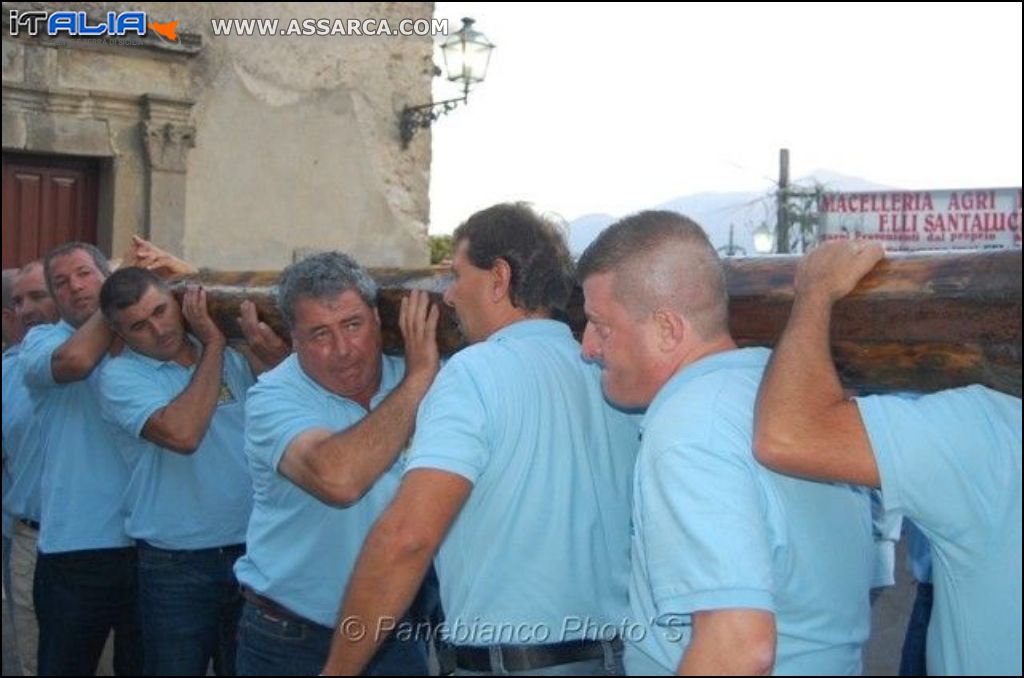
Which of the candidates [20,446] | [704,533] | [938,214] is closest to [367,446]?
[704,533]

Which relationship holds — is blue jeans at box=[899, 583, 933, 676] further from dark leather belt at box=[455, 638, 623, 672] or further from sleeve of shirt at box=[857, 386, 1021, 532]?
sleeve of shirt at box=[857, 386, 1021, 532]

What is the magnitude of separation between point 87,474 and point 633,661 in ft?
9.28

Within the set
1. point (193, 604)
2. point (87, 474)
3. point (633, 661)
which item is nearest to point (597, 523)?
point (633, 661)

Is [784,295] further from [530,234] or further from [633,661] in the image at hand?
[633,661]

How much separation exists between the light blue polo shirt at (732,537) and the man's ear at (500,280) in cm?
73

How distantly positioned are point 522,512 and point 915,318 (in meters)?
0.91

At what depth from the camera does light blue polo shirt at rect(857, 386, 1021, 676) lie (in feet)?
6.64

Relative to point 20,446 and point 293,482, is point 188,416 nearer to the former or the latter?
point 293,482

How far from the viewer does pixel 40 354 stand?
455 cm

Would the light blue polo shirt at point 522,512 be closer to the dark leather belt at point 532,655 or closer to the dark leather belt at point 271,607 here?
the dark leather belt at point 532,655

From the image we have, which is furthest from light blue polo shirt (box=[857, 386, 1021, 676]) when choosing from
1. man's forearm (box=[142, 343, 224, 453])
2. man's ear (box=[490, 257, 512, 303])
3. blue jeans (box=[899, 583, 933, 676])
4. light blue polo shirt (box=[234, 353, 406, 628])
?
man's forearm (box=[142, 343, 224, 453])

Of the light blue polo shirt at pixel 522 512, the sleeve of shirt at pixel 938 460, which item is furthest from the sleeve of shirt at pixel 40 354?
the sleeve of shirt at pixel 938 460

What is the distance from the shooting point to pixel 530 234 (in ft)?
9.51

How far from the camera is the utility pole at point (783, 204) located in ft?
64.9
